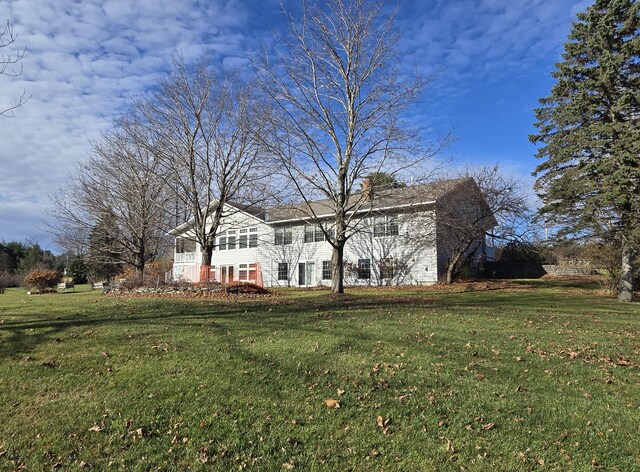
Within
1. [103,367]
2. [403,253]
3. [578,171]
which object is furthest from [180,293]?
[578,171]

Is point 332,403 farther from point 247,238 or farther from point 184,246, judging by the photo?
point 184,246

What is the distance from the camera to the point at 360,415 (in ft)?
14.9

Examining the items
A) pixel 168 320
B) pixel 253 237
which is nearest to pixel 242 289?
pixel 168 320

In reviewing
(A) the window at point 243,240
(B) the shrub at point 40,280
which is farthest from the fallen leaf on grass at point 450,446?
(B) the shrub at point 40,280

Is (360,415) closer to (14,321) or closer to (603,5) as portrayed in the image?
(14,321)

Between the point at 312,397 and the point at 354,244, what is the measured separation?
2561 centimetres

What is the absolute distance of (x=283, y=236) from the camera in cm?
3388

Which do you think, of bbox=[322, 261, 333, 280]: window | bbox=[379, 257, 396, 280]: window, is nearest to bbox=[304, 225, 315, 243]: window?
bbox=[322, 261, 333, 280]: window

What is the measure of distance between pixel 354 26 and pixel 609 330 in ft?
46.4

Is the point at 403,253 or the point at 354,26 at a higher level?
the point at 354,26

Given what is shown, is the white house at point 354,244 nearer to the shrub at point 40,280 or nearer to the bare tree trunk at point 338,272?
the bare tree trunk at point 338,272

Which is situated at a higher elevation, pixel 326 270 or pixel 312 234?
pixel 312 234

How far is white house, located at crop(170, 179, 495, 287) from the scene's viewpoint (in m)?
A: 25.5

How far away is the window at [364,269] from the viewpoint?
1173 inches
